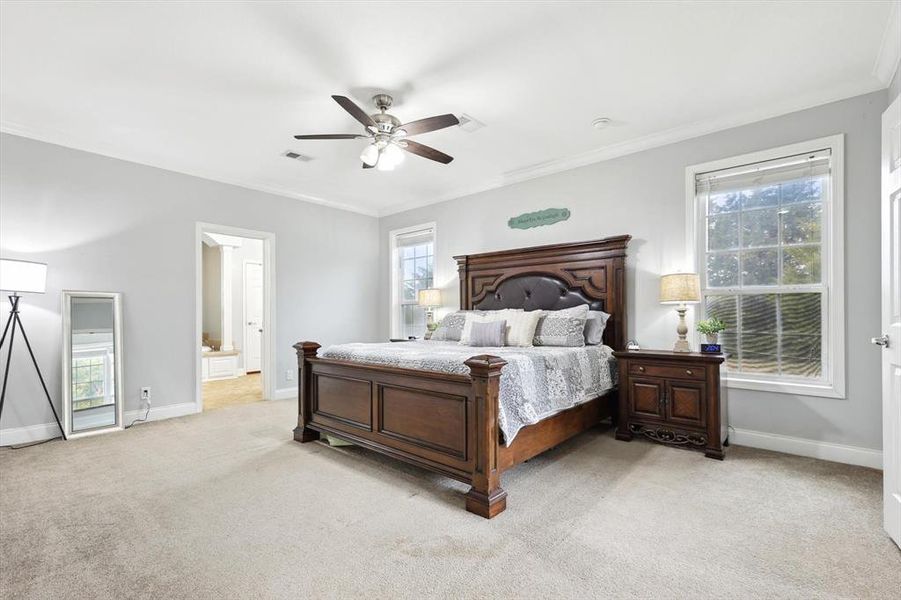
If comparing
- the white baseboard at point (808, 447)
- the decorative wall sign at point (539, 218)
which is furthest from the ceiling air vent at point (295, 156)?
the white baseboard at point (808, 447)

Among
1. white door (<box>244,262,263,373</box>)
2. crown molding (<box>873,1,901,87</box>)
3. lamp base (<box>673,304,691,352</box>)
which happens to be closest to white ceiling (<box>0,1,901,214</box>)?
crown molding (<box>873,1,901,87</box>)

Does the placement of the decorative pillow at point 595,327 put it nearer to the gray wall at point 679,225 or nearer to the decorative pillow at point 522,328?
the gray wall at point 679,225

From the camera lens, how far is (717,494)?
8.04ft

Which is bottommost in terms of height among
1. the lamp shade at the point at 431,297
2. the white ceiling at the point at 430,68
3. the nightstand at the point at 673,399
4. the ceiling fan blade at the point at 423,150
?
the nightstand at the point at 673,399

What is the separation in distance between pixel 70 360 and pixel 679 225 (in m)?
5.50

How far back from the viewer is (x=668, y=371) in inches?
129

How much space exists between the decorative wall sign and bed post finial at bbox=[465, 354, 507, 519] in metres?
2.74

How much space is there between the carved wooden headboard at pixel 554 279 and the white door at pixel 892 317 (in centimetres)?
195

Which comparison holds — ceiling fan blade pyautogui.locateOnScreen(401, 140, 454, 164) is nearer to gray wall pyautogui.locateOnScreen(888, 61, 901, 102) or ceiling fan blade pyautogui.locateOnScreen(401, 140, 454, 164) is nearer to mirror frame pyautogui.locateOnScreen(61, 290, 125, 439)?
gray wall pyautogui.locateOnScreen(888, 61, 901, 102)

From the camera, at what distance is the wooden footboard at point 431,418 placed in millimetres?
2260

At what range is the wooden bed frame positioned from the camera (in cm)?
228

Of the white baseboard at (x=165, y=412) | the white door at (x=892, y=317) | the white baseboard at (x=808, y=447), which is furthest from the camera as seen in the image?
the white baseboard at (x=165, y=412)

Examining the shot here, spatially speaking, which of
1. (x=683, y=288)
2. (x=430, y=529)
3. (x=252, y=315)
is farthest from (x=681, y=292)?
(x=252, y=315)

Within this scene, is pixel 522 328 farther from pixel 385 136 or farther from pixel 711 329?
pixel 385 136
